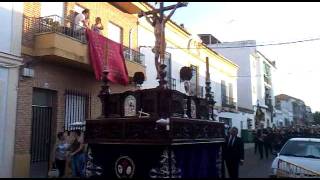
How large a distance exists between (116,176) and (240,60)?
34761 mm

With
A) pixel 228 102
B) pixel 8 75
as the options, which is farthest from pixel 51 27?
pixel 228 102

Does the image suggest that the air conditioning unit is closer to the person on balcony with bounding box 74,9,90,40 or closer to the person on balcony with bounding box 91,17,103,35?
the person on balcony with bounding box 74,9,90,40

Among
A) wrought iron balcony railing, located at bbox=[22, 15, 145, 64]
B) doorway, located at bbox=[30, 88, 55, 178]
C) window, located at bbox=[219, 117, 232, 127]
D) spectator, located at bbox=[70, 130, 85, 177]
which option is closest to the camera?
spectator, located at bbox=[70, 130, 85, 177]

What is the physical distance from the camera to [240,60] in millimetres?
41719

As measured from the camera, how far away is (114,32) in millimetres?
18125

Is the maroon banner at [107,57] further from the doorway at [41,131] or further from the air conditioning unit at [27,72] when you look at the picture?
the air conditioning unit at [27,72]

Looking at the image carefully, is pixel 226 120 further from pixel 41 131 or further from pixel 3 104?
pixel 3 104

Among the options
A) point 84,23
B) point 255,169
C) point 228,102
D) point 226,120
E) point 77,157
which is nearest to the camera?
point 77,157

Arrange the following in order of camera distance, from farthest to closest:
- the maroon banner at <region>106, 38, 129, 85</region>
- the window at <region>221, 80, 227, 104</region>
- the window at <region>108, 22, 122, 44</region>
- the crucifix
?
the window at <region>221, 80, 227, 104</region>
the window at <region>108, 22, 122, 44</region>
the maroon banner at <region>106, 38, 129, 85</region>
the crucifix

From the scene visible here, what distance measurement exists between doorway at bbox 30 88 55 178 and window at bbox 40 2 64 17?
2517 millimetres

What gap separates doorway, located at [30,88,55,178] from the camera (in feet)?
45.0

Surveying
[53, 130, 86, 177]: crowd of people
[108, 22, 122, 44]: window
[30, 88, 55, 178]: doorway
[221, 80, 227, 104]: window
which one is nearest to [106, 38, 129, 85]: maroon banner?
[108, 22, 122, 44]: window

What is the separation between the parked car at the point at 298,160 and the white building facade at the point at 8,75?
7172 mm

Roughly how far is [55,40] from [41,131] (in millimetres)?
3003
